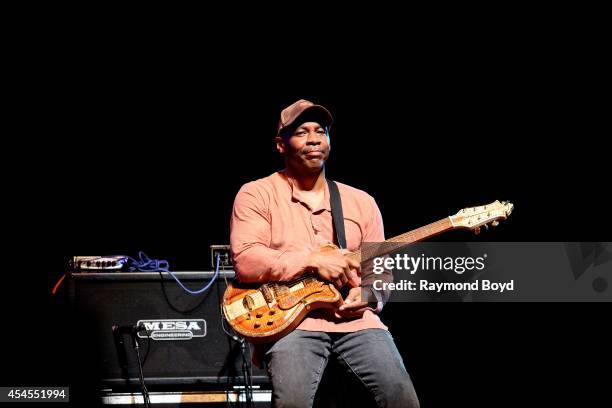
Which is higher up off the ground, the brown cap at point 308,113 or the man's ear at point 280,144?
the brown cap at point 308,113

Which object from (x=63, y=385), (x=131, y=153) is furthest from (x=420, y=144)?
(x=63, y=385)

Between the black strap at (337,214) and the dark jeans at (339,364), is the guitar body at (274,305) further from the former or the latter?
the black strap at (337,214)

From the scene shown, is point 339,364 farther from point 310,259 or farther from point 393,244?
point 393,244

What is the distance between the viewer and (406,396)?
2879 millimetres

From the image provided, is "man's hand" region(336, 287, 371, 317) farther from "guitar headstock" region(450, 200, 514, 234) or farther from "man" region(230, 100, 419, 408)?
"guitar headstock" region(450, 200, 514, 234)

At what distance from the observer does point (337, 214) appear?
339cm

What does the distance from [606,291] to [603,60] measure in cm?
158

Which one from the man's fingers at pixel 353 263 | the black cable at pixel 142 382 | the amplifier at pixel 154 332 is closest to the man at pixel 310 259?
the man's fingers at pixel 353 263

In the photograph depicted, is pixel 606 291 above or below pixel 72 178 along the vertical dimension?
below

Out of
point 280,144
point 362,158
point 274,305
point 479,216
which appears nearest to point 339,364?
point 274,305

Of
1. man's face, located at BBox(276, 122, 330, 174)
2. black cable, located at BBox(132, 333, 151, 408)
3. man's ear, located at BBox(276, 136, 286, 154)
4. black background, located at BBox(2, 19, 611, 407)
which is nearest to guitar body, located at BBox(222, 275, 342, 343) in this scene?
man's face, located at BBox(276, 122, 330, 174)

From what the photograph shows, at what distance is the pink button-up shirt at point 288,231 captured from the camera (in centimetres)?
309

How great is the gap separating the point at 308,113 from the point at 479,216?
0.99 metres

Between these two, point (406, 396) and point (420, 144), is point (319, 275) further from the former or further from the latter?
point (420, 144)
